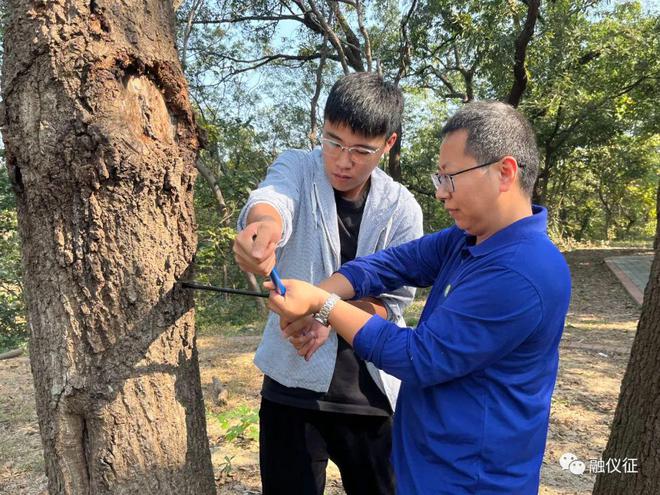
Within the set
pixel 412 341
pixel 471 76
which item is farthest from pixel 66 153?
pixel 471 76

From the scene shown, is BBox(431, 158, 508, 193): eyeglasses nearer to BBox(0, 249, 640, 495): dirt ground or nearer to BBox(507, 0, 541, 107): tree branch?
BBox(0, 249, 640, 495): dirt ground

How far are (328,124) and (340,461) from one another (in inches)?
45.8

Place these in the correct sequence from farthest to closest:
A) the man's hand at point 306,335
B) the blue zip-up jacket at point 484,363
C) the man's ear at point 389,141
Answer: the man's ear at point 389,141
the man's hand at point 306,335
the blue zip-up jacket at point 484,363

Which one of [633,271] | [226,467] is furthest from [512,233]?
[633,271]

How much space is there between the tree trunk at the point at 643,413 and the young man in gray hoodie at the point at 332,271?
3.33 ft

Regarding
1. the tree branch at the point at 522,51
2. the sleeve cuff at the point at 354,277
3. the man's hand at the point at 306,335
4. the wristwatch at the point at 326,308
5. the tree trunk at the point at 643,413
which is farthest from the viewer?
the tree branch at the point at 522,51

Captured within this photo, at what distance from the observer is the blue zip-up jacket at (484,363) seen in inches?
47.4

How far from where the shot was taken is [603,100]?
11953 mm

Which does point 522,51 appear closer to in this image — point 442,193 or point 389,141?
point 389,141

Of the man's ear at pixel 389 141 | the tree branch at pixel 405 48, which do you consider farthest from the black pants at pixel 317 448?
the tree branch at pixel 405 48

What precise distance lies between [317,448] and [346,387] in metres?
0.26

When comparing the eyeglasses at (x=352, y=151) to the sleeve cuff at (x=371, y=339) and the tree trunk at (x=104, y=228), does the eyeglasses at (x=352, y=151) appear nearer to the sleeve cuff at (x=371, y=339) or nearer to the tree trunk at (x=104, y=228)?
the tree trunk at (x=104, y=228)

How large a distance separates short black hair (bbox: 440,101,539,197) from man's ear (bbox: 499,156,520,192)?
16 millimetres

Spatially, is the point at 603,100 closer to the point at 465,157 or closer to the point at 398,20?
the point at 398,20
